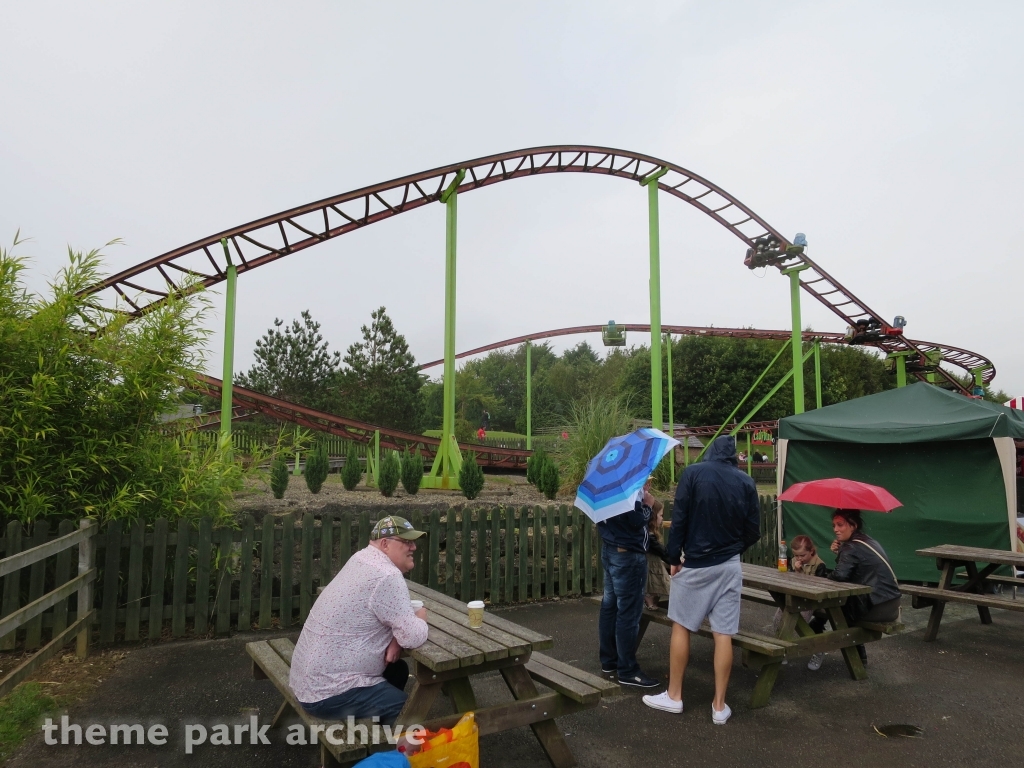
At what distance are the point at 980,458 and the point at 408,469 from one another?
7.05 metres

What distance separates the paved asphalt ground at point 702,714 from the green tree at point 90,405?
126cm

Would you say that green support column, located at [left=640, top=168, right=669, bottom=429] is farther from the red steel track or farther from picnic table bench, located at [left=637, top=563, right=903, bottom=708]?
picnic table bench, located at [left=637, top=563, right=903, bottom=708]

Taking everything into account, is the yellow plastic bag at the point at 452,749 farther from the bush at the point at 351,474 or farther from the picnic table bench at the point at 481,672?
the bush at the point at 351,474

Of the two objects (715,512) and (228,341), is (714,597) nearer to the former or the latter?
(715,512)

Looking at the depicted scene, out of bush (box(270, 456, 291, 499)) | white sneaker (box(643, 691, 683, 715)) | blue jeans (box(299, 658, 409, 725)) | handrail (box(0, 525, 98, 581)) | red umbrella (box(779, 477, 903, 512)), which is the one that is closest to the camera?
blue jeans (box(299, 658, 409, 725))

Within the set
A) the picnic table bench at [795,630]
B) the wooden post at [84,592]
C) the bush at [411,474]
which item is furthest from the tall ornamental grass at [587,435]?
the wooden post at [84,592]

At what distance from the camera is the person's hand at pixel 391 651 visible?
279 centimetres

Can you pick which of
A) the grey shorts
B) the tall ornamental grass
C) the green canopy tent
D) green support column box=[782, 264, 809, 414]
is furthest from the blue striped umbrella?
green support column box=[782, 264, 809, 414]

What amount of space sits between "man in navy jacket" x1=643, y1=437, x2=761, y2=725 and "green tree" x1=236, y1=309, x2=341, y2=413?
25026 millimetres

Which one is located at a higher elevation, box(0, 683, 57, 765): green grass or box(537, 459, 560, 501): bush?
box(537, 459, 560, 501): bush

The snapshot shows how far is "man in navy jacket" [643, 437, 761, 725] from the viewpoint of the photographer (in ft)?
12.7

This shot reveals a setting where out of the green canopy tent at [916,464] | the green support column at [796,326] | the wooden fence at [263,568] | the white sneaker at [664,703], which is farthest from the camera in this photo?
the green support column at [796,326]

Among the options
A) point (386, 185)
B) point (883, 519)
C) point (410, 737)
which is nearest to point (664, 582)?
point (410, 737)

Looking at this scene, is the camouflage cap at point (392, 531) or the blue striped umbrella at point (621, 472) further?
the blue striped umbrella at point (621, 472)
